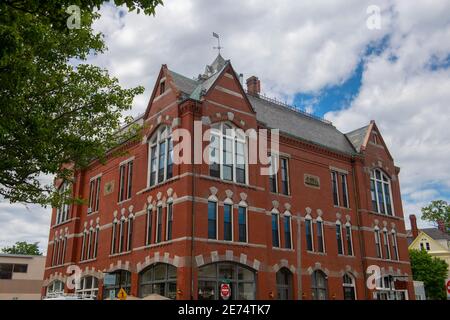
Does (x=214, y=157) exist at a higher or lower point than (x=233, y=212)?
higher

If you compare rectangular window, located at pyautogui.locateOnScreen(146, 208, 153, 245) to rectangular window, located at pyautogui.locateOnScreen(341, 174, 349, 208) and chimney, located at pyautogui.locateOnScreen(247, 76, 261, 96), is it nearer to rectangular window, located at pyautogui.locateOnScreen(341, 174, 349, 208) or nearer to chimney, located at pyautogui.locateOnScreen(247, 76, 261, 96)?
rectangular window, located at pyautogui.locateOnScreen(341, 174, 349, 208)

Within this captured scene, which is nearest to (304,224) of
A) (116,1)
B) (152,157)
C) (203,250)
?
(203,250)

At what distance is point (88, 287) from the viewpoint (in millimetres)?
33469

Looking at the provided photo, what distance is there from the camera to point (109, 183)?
34.1 m

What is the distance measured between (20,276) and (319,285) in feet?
164

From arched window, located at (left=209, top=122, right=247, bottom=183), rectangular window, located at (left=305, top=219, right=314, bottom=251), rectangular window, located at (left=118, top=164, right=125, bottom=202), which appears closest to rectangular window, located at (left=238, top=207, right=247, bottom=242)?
arched window, located at (left=209, top=122, right=247, bottom=183)

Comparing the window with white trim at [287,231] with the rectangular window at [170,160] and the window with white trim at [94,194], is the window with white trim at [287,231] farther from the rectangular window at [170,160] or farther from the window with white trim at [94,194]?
the window with white trim at [94,194]

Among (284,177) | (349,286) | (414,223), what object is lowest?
(349,286)

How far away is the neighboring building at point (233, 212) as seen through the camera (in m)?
25.0

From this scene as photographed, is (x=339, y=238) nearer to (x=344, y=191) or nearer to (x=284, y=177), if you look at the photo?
(x=344, y=191)

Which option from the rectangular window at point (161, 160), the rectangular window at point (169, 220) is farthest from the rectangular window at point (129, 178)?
the rectangular window at point (169, 220)

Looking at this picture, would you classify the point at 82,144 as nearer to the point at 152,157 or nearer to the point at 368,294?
the point at 152,157

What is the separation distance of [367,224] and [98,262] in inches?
844

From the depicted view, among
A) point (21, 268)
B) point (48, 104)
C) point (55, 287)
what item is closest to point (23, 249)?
point (21, 268)
